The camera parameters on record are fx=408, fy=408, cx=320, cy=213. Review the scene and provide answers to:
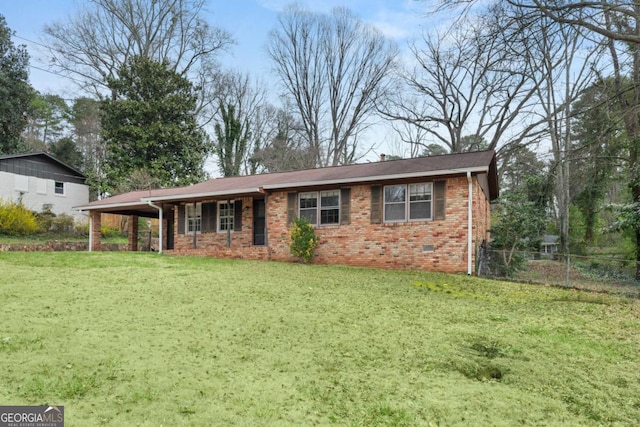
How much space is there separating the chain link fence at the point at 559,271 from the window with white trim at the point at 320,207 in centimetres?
459

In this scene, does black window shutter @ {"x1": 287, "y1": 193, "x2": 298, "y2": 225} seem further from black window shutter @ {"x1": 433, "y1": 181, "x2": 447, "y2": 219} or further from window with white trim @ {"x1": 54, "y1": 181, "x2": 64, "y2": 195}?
window with white trim @ {"x1": 54, "y1": 181, "x2": 64, "y2": 195}

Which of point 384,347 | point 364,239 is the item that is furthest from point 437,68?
point 384,347

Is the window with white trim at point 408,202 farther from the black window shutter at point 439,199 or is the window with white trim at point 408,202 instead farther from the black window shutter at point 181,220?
the black window shutter at point 181,220

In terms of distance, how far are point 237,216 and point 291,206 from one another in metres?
2.63

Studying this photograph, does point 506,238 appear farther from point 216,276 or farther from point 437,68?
point 437,68

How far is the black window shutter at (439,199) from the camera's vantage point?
11.6 meters

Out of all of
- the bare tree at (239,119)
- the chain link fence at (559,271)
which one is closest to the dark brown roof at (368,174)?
the chain link fence at (559,271)

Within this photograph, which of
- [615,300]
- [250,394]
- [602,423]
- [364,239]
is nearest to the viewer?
[602,423]

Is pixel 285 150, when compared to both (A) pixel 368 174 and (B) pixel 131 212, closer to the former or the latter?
(B) pixel 131 212

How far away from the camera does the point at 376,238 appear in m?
12.5

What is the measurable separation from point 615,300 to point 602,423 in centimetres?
692

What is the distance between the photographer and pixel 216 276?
9273 millimetres

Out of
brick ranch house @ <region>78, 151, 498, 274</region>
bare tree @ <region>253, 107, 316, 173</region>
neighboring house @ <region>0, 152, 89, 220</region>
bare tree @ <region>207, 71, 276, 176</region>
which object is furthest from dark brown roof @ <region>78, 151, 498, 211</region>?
bare tree @ <region>207, 71, 276, 176</region>

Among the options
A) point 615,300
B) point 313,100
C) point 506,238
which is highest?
point 313,100
